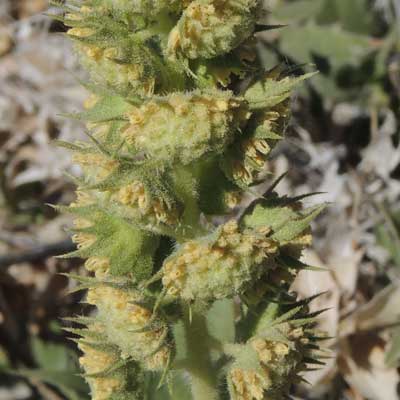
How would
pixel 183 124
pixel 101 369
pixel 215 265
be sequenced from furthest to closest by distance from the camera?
pixel 101 369
pixel 215 265
pixel 183 124

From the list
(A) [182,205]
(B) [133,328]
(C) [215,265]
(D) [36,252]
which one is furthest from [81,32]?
(D) [36,252]

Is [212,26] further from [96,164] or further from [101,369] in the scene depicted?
[101,369]

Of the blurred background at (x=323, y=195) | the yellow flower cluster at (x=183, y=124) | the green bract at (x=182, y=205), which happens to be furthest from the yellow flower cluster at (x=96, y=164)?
the blurred background at (x=323, y=195)

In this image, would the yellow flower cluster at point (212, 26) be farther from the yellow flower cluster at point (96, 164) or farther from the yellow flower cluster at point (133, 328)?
the yellow flower cluster at point (133, 328)

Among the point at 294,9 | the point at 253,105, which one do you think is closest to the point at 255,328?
the point at 253,105

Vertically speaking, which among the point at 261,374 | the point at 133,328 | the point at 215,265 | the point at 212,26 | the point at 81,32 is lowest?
the point at 261,374

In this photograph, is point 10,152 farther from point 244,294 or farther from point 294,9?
point 244,294

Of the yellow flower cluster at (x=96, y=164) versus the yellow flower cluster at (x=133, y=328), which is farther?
the yellow flower cluster at (x=133, y=328)
